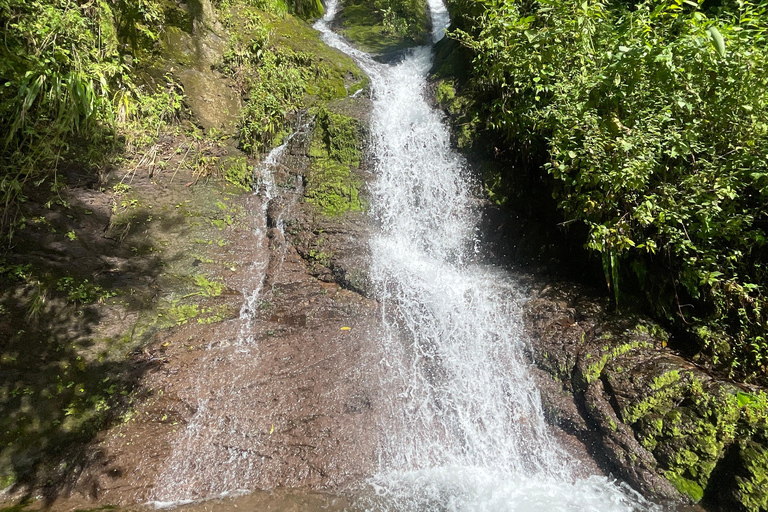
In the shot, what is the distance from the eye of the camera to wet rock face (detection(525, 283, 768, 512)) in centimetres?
387

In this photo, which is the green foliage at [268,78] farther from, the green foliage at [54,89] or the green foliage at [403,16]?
the green foliage at [403,16]

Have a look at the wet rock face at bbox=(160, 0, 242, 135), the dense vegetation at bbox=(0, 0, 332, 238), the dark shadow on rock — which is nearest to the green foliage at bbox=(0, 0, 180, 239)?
the dense vegetation at bbox=(0, 0, 332, 238)

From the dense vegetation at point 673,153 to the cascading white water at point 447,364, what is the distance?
1.92 metres

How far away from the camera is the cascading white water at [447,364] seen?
4277 millimetres

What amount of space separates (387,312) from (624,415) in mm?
3357

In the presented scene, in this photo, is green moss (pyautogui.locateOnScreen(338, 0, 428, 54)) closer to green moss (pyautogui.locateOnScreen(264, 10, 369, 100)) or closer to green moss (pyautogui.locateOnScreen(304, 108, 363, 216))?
green moss (pyautogui.locateOnScreen(264, 10, 369, 100))

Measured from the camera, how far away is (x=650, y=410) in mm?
4320

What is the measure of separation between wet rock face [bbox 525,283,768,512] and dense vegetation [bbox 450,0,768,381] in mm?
504

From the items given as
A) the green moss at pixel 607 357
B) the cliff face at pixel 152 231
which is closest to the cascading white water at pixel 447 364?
the green moss at pixel 607 357

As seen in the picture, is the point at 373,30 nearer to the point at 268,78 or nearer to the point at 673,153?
the point at 268,78

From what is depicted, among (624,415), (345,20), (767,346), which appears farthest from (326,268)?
(345,20)

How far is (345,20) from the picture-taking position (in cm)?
1477

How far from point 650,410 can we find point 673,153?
9.70 feet

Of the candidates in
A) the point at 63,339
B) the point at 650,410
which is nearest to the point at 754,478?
the point at 650,410
